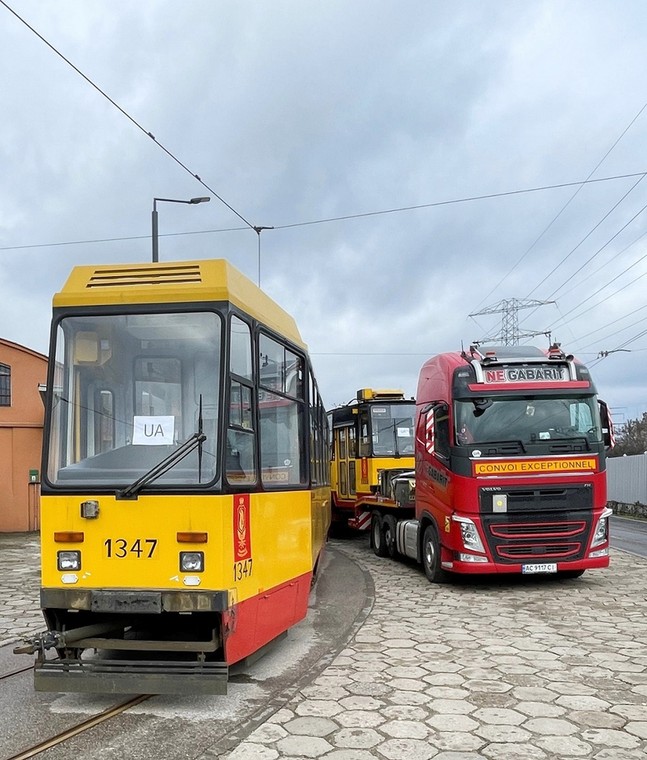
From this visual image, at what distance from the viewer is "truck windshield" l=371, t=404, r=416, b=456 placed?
1777 cm

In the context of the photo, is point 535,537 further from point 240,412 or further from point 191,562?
point 191,562

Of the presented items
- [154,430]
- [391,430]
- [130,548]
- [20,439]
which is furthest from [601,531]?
[20,439]

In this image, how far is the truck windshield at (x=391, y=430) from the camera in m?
17.8

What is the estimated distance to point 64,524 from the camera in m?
5.55

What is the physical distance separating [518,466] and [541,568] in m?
1.45

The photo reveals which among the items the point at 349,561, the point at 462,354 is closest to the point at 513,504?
the point at 462,354

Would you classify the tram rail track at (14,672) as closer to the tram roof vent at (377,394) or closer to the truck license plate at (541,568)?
the truck license plate at (541,568)

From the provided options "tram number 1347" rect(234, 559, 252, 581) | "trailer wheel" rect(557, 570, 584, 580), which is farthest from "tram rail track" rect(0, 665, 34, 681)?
"trailer wheel" rect(557, 570, 584, 580)

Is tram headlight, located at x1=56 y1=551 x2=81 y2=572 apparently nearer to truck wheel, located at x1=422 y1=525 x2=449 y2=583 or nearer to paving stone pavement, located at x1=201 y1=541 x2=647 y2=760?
paving stone pavement, located at x1=201 y1=541 x2=647 y2=760

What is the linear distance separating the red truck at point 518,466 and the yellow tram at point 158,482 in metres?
4.89

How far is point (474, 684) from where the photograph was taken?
244 inches

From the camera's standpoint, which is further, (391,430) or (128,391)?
(391,430)

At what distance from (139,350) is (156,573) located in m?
1.67

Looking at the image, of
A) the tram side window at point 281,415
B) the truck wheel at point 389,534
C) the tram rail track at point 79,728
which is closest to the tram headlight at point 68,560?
the tram rail track at point 79,728
